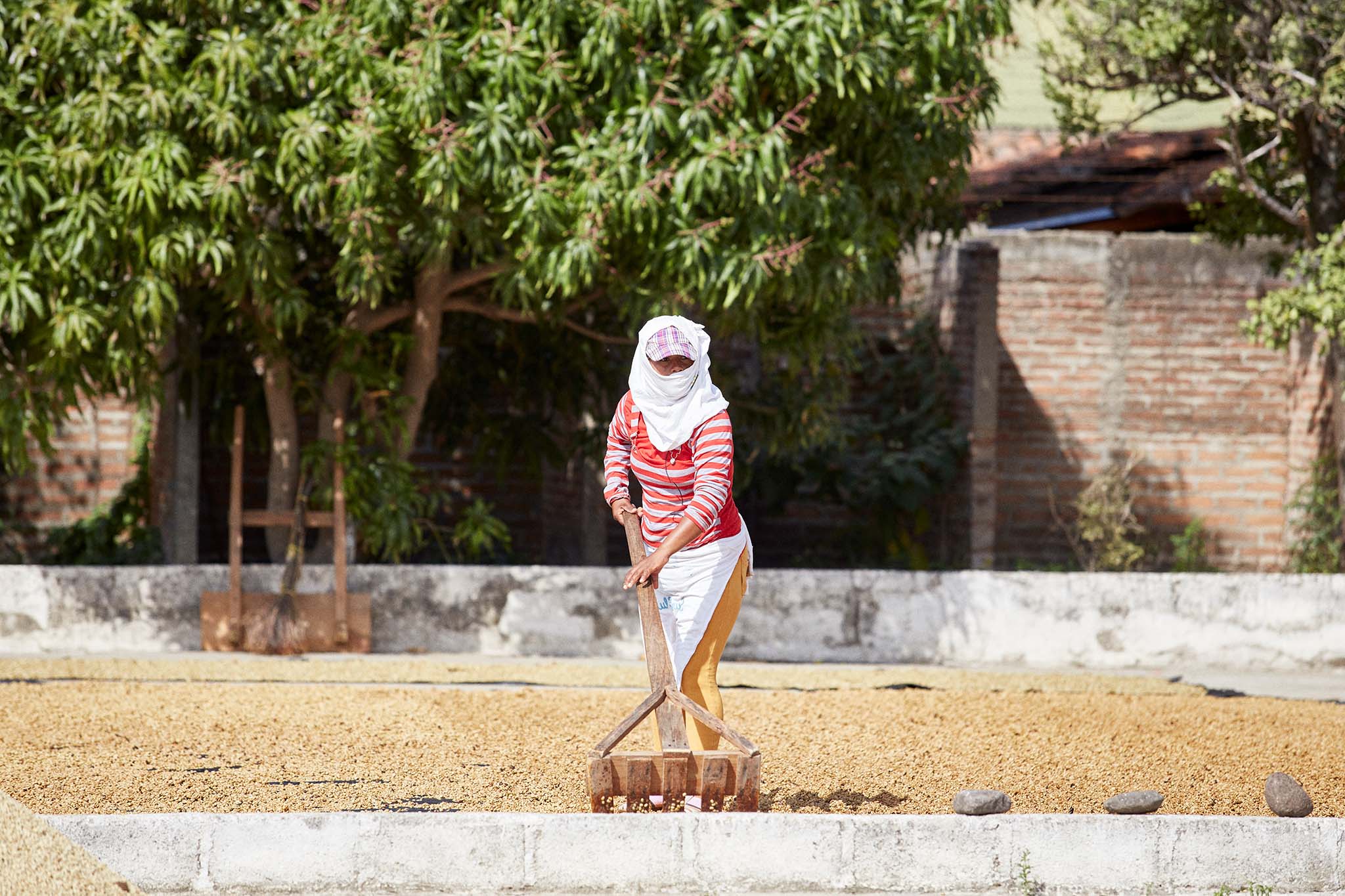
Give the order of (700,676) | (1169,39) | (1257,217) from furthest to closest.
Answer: (1257,217), (1169,39), (700,676)

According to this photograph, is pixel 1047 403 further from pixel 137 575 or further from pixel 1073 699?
pixel 137 575

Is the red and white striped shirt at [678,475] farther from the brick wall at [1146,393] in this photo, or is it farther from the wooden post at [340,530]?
the brick wall at [1146,393]

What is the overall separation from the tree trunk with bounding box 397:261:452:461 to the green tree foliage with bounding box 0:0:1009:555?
864 mm

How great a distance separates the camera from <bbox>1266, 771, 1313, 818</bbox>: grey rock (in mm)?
4492

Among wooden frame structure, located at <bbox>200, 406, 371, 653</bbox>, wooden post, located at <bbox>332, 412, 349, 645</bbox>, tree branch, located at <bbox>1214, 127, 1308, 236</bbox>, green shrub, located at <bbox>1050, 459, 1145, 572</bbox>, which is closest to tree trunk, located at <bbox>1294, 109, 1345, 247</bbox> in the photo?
tree branch, located at <bbox>1214, 127, 1308, 236</bbox>

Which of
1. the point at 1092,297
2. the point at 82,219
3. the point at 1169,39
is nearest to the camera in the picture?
the point at 82,219

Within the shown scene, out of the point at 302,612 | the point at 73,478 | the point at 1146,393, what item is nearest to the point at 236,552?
the point at 302,612

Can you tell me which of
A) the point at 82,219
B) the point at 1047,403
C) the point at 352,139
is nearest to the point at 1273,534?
the point at 1047,403

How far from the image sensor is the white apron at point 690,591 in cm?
467

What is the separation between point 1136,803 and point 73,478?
10.1 metres

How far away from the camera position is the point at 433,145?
26.1ft

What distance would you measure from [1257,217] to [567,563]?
21.4 feet

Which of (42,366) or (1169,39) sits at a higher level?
(1169,39)

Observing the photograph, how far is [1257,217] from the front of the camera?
436 inches
